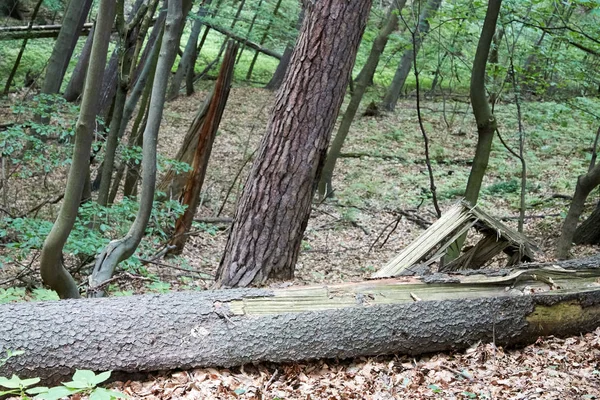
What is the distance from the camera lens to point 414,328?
13.6 ft

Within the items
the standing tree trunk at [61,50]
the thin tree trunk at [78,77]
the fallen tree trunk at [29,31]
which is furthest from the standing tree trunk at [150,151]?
the thin tree trunk at [78,77]

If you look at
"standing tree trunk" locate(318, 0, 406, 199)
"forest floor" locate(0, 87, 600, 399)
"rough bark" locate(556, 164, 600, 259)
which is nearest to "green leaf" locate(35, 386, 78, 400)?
"forest floor" locate(0, 87, 600, 399)

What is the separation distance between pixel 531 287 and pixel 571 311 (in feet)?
1.25

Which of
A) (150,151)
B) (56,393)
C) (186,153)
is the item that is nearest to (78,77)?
(186,153)

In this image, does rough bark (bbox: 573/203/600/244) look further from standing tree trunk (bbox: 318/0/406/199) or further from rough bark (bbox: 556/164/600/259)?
standing tree trunk (bbox: 318/0/406/199)

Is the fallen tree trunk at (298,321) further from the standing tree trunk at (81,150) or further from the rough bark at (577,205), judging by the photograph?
the rough bark at (577,205)

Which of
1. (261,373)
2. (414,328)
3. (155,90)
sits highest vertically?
(155,90)

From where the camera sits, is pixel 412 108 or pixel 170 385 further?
pixel 412 108

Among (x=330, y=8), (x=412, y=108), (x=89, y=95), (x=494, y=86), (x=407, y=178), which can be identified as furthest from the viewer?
(x=412, y=108)

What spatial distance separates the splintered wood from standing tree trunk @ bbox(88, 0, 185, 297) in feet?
7.12

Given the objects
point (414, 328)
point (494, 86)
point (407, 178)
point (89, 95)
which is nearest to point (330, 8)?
point (89, 95)

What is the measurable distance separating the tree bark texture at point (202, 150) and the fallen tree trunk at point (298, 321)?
4.47m

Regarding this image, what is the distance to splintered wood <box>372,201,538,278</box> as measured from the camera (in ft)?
16.6

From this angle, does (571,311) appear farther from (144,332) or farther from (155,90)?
(155,90)
